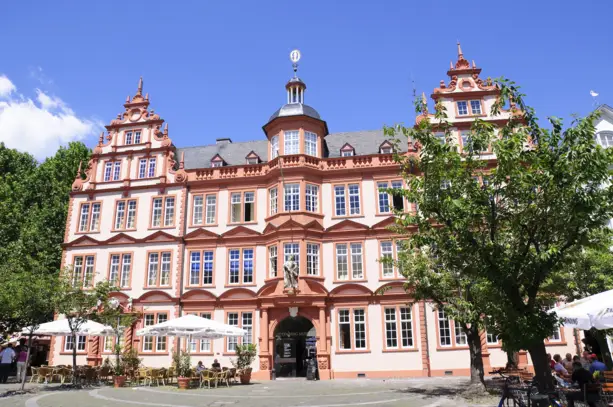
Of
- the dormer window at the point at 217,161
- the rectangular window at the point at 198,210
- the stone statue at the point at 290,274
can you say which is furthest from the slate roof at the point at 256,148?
the stone statue at the point at 290,274

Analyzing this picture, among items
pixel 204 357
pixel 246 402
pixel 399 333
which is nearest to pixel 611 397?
pixel 246 402

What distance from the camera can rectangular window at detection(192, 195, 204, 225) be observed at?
105 ft

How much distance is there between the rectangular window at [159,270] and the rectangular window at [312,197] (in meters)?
9.71

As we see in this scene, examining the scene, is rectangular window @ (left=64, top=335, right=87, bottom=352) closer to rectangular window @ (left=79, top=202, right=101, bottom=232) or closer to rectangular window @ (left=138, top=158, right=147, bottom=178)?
rectangular window @ (left=79, top=202, right=101, bottom=232)

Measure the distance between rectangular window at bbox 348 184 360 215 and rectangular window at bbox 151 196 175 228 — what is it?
1182 centimetres

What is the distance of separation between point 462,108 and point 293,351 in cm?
1891

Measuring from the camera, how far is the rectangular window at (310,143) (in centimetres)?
3138

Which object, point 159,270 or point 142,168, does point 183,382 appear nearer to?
point 159,270

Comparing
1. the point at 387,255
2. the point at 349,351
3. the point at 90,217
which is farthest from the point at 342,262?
the point at 90,217

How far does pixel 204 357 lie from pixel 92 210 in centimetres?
1307

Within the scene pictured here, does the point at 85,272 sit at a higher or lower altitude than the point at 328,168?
lower

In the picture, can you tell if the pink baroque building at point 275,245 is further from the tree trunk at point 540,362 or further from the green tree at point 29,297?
the tree trunk at point 540,362

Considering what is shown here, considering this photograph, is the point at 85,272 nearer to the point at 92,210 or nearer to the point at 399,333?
the point at 92,210

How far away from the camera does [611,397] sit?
37.9 ft
